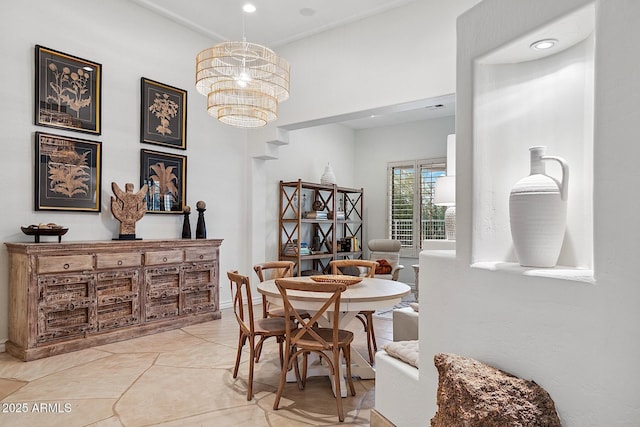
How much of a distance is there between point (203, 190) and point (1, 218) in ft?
7.31

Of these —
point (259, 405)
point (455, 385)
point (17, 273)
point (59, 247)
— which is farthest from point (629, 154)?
point (17, 273)

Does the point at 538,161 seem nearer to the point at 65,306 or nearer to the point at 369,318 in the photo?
the point at 369,318

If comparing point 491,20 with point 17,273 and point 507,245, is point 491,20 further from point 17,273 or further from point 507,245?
point 17,273

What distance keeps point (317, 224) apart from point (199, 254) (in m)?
2.87

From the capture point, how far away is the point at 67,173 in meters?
3.99

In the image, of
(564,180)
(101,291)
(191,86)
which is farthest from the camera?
(191,86)

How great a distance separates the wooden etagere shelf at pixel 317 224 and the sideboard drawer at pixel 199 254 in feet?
4.90

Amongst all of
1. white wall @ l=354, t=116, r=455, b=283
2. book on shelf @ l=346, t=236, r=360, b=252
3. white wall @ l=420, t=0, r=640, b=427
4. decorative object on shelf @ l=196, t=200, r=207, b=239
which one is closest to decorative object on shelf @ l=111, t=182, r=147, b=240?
decorative object on shelf @ l=196, t=200, r=207, b=239

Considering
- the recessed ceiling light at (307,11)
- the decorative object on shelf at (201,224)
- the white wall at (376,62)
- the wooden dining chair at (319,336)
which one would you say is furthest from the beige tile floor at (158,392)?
the recessed ceiling light at (307,11)

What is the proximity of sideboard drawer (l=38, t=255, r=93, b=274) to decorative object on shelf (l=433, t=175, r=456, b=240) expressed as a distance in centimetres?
321

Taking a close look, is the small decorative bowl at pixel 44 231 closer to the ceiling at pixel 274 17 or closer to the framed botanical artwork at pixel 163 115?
the framed botanical artwork at pixel 163 115

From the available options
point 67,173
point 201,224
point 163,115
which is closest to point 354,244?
point 201,224

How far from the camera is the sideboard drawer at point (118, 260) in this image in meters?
3.85

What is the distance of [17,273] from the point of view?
3.50m
